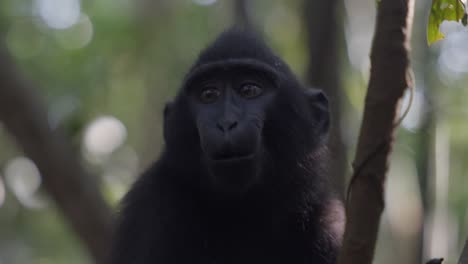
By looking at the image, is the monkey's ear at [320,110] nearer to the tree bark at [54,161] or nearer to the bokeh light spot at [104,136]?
the tree bark at [54,161]

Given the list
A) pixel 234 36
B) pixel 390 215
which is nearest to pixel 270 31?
pixel 390 215

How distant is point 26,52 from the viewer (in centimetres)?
1466

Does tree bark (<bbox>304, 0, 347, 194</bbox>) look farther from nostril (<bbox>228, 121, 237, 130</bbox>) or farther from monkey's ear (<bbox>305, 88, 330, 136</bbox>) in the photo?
nostril (<bbox>228, 121, 237, 130</bbox>)

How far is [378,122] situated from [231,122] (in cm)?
190

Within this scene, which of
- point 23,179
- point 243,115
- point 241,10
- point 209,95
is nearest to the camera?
point 243,115

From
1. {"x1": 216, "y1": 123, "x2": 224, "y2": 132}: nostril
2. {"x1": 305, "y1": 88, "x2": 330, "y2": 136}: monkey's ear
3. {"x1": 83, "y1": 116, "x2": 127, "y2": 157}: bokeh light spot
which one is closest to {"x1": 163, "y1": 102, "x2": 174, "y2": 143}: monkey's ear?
{"x1": 216, "y1": 123, "x2": 224, "y2": 132}: nostril

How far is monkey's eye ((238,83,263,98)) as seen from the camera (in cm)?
525

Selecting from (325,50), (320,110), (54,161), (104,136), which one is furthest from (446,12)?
(104,136)

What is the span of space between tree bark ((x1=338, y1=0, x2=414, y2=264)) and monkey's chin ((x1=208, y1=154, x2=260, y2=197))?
1668 mm

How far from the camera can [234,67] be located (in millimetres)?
5316

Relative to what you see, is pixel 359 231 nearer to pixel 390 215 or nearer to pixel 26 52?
pixel 390 215

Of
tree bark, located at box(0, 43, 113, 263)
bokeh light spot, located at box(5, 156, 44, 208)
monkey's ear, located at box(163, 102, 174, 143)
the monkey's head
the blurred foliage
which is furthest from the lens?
bokeh light spot, located at box(5, 156, 44, 208)

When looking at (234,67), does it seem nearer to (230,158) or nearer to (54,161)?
(230,158)

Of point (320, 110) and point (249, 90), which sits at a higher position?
point (249, 90)
